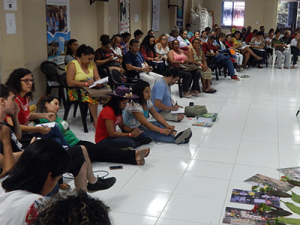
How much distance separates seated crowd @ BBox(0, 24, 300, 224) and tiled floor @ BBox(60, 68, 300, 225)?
218mm

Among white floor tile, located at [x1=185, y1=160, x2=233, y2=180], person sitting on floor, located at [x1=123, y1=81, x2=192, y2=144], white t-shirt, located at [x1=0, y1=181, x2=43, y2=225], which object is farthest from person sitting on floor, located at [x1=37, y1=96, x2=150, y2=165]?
white t-shirt, located at [x1=0, y1=181, x2=43, y2=225]

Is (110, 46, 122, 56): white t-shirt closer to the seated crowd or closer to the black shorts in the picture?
the seated crowd

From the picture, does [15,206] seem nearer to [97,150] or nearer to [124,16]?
[97,150]

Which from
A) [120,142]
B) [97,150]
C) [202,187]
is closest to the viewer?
[202,187]

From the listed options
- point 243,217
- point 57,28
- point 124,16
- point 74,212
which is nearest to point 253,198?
point 243,217

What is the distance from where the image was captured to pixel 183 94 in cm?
797

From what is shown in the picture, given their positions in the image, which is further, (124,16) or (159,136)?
(124,16)

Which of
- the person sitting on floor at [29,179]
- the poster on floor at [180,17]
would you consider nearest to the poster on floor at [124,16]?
the poster on floor at [180,17]

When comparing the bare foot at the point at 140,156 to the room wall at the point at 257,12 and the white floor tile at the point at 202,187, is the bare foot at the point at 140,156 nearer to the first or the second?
the white floor tile at the point at 202,187

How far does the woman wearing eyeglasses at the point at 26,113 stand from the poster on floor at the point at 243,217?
1749mm

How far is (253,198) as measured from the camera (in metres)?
3.43

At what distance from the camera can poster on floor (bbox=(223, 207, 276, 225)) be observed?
3031 mm

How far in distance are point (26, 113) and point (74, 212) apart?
2860 mm

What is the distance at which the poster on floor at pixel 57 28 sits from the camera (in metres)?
6.78
